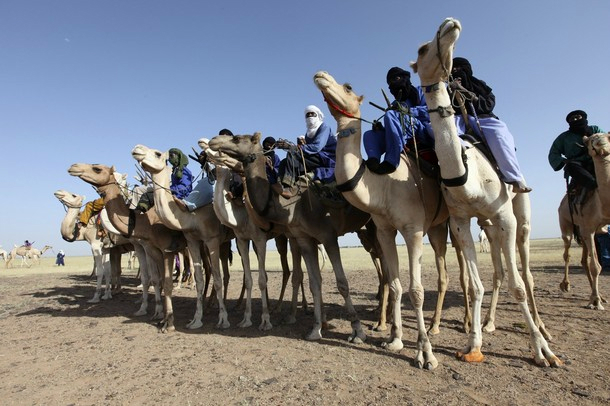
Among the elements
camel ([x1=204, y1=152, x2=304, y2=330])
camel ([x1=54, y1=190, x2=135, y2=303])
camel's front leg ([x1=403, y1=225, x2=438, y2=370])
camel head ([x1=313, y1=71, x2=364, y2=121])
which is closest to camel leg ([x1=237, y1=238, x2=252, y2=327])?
camel ([x1=204, y1=152, x2=304, y2=330])

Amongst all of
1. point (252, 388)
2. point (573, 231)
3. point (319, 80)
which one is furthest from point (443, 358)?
point (573, 231)

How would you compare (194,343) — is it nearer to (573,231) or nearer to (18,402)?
(18,402)

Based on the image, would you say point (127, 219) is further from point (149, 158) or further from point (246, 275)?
point (246, 275)

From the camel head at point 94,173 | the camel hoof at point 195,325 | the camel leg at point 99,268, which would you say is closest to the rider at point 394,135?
the camel hoof at point 195,325

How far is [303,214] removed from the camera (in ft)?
21.8

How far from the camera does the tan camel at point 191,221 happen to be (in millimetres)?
7805

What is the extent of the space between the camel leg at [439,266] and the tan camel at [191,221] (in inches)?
160

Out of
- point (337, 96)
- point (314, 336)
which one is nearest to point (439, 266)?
point (314, 336)

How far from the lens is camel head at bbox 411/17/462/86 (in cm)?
385

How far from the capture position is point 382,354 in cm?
513

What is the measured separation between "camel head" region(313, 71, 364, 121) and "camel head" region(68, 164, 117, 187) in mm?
5908

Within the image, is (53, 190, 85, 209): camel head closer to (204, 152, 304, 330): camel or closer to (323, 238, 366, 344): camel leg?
(204, 152, 304, 330): camel

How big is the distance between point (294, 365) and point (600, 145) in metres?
6.41

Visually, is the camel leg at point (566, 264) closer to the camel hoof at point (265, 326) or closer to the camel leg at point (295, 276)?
the camel leg at point (295, 276)
